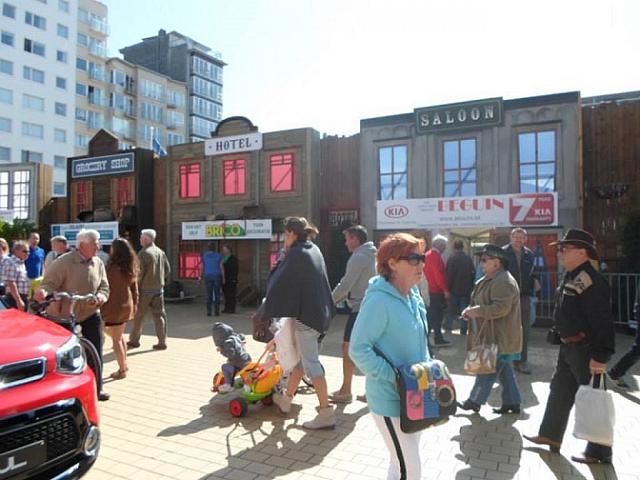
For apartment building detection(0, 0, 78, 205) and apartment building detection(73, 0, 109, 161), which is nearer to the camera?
apartment building detection(0, 0, 78, 205)

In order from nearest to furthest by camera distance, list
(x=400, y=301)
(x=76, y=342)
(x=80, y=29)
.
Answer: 1. (x=400, y=301)
2. (x=76, y=342)
3. (x=80, y=29)

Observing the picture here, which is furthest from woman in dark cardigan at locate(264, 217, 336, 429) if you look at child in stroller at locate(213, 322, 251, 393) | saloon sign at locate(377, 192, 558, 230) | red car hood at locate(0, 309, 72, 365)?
saloon sign at locate(377, 192, 558, 230)

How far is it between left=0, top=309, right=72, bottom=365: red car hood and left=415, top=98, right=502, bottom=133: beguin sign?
12031 millimetres

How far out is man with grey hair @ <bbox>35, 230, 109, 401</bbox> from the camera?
518 centimetres

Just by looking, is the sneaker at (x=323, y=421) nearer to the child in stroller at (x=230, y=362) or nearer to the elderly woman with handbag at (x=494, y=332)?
the child in stroller at (x=230, y=362)

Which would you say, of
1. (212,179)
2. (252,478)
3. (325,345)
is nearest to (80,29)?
(212,179)

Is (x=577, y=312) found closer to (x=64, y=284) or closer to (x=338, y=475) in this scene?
(x=338, y=475)

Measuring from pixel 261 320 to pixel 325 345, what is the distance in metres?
3.91

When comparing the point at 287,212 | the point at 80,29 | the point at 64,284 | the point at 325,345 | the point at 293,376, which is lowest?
the point at 325,345

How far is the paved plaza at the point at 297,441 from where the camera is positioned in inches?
142

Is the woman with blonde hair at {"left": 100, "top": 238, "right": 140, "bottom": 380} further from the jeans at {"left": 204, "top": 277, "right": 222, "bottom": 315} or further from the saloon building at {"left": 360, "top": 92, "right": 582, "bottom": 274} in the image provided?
the saloon building at {"left": 360, "top": 92, "right": 582, "bottom": 274}

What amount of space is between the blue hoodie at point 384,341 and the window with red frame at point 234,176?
14378mm

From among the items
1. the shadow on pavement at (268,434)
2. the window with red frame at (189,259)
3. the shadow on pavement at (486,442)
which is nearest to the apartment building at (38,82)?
the window with red frame at (189,259)

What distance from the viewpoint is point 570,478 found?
11.5 feet
